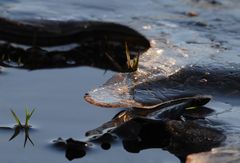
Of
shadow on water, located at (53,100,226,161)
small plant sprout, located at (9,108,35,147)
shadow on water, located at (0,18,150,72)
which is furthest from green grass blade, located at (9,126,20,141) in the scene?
shadow on water, located at (0,18,150,72)

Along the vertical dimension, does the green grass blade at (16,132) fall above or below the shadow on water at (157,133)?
below

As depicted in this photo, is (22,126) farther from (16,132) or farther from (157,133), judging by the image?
(157,133)

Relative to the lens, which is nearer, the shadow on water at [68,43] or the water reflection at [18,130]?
the water reflection at [18,130]

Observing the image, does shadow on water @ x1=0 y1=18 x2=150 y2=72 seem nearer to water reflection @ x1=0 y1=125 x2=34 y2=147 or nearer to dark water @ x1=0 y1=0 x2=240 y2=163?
dark water @ x1=0 y1=0 x2=240 y2=163

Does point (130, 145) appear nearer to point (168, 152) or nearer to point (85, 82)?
point (168, 152)

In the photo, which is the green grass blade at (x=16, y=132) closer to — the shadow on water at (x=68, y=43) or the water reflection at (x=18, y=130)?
the water reflection at (x=18, y=130)

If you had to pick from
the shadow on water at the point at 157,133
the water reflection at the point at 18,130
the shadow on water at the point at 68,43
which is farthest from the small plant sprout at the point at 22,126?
the shadow on water at the point at 68,43
